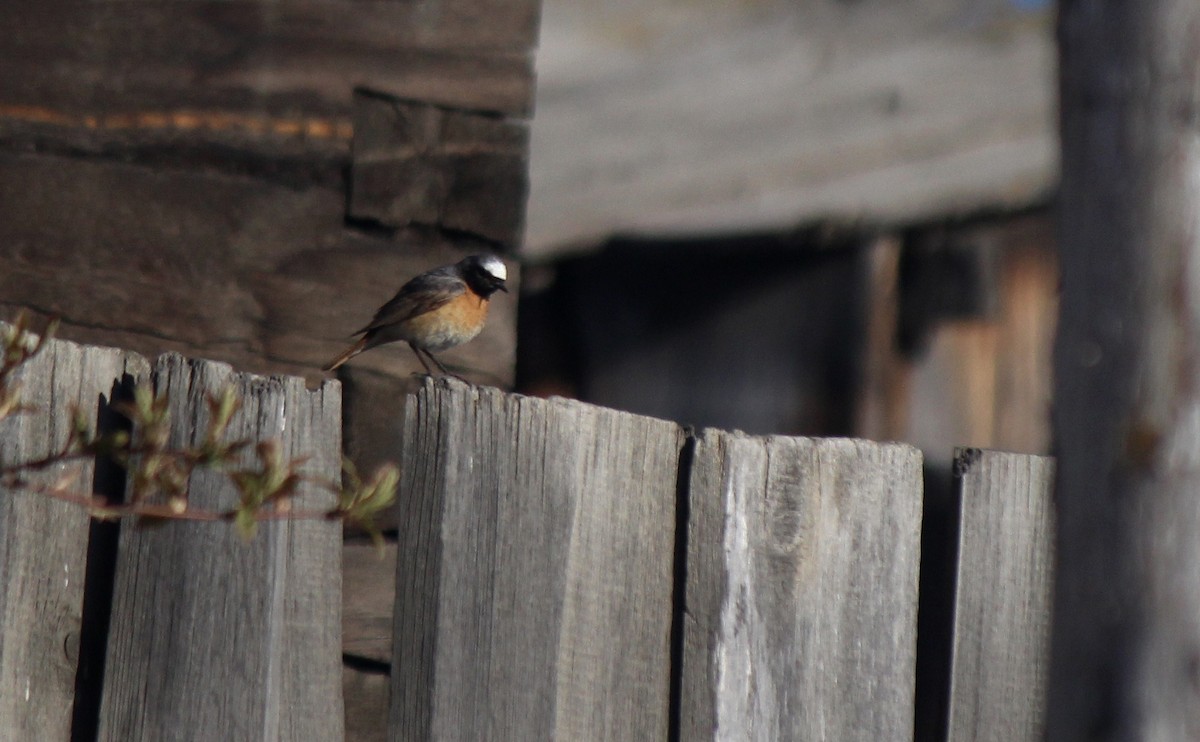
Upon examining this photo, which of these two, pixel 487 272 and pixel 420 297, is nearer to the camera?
pixel 487 272

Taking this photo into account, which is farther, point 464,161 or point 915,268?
point 915,268

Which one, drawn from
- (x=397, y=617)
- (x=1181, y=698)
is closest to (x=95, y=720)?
(x=397, y=617)

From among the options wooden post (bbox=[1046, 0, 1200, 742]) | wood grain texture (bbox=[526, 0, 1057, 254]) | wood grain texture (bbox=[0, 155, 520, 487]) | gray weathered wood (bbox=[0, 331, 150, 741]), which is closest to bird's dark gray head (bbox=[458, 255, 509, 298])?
wood grain texture (bbox=[0, 155, 520, 487])

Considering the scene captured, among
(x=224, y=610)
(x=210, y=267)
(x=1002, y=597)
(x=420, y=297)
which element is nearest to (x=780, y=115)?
(x=420, y=297)

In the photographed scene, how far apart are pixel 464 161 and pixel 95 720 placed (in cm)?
174

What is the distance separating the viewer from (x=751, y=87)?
10047 mm

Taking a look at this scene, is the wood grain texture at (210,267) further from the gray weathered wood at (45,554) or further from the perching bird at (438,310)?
the gray weathered wood at (45,554)

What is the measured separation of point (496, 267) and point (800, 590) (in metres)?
1.38

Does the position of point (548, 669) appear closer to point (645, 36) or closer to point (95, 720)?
point (95, 720)

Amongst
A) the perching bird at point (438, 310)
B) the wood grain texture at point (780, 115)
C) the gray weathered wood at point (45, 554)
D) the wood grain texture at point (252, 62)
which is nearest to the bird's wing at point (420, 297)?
the perching bird at point (438, 310)

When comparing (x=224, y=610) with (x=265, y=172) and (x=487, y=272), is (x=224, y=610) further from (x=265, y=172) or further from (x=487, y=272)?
(x=487, y=272)

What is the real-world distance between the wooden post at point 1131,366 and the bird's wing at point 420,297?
2.00 meters

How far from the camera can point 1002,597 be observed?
10.3 ft

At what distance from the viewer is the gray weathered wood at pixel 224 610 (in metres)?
2.67
